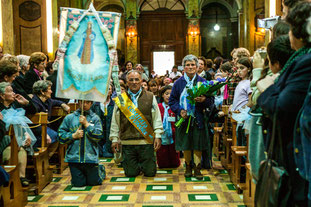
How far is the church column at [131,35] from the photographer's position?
17531mm

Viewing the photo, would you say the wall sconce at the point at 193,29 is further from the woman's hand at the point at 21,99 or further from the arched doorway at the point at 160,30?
the woman's hand at the point at 21,99

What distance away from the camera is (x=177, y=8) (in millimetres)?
18797

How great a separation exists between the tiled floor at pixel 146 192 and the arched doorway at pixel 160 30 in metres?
13.6

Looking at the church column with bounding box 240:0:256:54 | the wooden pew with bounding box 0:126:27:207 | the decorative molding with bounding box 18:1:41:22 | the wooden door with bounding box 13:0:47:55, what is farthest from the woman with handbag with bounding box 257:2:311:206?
the church column with bounding box 240:0:256:54

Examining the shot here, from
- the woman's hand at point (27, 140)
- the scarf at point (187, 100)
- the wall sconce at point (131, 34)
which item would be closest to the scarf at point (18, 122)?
the woman's hand at point (27, 140)

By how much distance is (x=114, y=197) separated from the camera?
4621 millimetres

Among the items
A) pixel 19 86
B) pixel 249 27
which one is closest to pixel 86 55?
pixel 19 86

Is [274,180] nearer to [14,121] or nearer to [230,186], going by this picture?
[230,186]

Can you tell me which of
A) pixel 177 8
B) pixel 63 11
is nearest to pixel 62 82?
pixel 63 11

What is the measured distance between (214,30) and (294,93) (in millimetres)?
18092

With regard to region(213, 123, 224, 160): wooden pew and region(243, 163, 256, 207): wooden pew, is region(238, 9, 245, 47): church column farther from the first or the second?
region(243, 163, 256, 207): wooden pew

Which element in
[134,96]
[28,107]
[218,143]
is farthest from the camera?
[218,143]

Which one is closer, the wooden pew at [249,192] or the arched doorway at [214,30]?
the wooden pew at [249,192]

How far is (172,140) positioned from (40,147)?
223 centimetres
